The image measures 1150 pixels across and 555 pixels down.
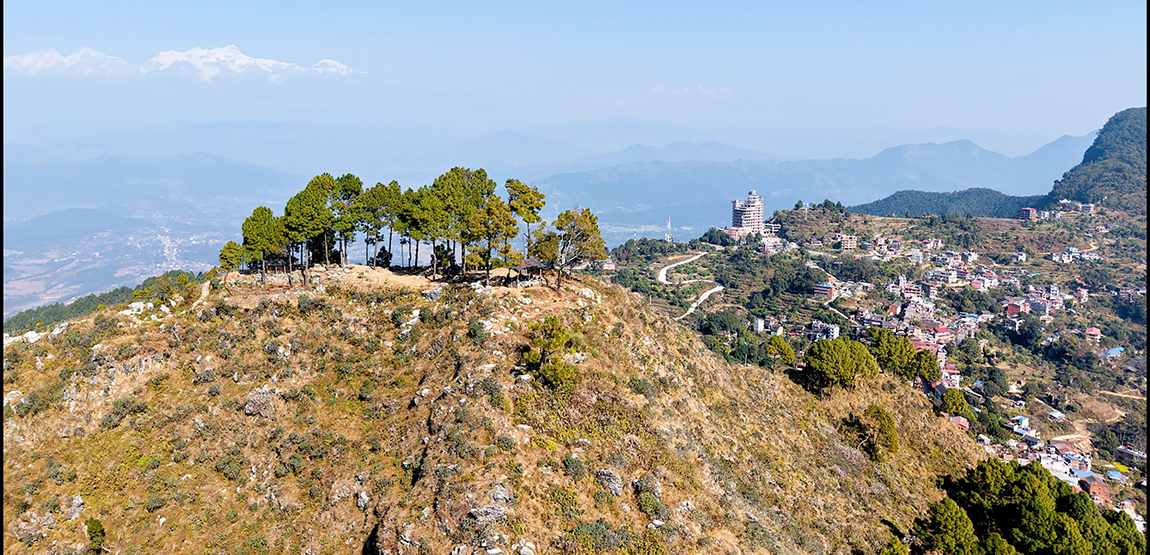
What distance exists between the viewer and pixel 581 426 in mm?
33500

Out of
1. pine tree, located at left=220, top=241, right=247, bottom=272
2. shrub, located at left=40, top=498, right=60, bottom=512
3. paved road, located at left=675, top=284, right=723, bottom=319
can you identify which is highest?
pine tree, located at left=220, top=241, right=247, bottom=272

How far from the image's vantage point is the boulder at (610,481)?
3030 centimetres

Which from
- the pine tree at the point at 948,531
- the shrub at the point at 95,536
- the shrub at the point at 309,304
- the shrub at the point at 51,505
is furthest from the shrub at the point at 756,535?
the shrub at the point at 51,505

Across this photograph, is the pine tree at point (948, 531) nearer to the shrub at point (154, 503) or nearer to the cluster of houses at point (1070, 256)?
the shrub at point (154, 503)

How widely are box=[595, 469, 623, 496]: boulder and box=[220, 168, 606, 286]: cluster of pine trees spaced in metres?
19.0

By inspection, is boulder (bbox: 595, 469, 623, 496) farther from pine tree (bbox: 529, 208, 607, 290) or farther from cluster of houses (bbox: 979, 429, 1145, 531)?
cluster of houses (bbox: 979, 429, 1145, 531)

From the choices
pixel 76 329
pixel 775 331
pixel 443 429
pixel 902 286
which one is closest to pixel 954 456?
pixel 443 429

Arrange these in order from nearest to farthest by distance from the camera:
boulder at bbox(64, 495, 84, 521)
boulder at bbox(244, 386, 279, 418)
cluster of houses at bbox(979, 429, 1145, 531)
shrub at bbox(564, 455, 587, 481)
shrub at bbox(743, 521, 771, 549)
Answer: boulder at bbox(64, 495, 84, 521) → shrub at bbox(743, 521, 771, 549) → shrub at bbox(564, 455, 587, 481) → boulder at bbox(244, 386, 279, 418) → cluster of houses at bbox(979, 429, 1145, 531)

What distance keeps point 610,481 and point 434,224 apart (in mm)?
26943

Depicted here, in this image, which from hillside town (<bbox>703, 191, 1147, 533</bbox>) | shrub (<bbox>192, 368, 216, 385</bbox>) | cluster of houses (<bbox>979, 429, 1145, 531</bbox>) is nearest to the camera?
shrub (<bbox>192, 368, 216, 385</bbox>)

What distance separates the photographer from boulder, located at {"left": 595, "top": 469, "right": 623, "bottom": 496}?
1193 inches

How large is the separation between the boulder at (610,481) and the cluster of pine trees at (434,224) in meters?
19.0

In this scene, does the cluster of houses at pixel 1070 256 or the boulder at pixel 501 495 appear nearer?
the boulder at pixel 501 495

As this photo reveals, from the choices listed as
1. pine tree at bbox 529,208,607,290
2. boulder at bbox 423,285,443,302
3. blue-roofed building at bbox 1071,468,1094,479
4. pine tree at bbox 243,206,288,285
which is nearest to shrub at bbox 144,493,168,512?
pine tree at bbox 243,206,288,285
